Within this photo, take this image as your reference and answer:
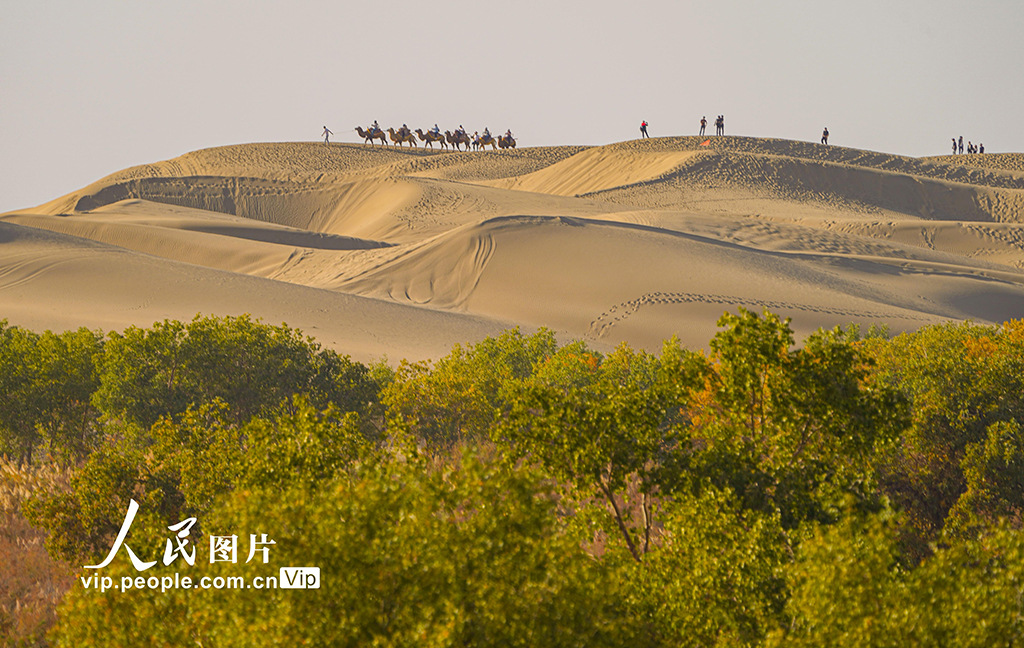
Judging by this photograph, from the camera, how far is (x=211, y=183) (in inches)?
2781

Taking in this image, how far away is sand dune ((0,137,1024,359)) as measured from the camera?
2916cm

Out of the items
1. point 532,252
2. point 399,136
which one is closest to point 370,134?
point 399,136

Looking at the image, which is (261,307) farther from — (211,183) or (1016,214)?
(1016,214)

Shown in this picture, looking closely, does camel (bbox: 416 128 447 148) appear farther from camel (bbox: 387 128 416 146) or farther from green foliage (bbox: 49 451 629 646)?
green foliage (bbox: 49 451 629 646)

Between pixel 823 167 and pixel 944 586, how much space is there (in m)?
72.7

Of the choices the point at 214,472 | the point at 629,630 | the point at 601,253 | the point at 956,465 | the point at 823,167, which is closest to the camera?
the point at 629,630

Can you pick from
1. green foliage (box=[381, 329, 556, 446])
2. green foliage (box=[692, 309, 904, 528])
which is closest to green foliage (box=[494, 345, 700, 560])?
green foliage (box=[692, 309, 904, 528])

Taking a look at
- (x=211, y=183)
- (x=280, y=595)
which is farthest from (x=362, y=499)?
(x=211, y=183)

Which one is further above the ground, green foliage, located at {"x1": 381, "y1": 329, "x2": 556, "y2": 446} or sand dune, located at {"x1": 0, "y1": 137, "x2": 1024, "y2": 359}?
sand dune, located at {"x1": 0, "y1": 137, "x2": 1024, "y2": 359}

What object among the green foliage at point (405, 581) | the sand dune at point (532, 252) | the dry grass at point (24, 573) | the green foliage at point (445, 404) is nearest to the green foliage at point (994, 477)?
the green foliage at point (445, 404)

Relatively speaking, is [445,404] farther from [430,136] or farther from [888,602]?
[430,136]

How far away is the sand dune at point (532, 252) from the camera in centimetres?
2916

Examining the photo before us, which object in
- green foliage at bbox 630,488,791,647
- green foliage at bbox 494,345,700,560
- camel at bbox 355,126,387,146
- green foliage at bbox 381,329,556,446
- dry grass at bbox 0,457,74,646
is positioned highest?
camel at bbox 355,126,387,146

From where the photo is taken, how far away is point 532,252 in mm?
35844
